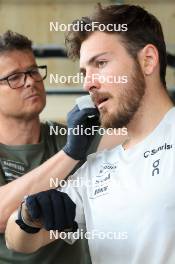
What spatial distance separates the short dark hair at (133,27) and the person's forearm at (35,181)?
23 cm

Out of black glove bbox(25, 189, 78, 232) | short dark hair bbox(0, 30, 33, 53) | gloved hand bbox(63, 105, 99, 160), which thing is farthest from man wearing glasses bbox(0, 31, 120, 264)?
black glove bbox(25, 189, 78, 232)

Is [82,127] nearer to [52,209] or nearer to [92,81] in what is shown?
[92,81]

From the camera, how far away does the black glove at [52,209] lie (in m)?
0.63

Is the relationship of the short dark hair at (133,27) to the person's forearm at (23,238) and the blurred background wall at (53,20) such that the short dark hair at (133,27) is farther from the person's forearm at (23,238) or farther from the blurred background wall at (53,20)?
the person's forearm at (23,238)

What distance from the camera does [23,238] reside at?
73 centimetres

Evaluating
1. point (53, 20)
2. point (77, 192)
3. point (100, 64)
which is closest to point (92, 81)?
point (100, 64)

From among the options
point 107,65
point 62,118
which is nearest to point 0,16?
point 62,118

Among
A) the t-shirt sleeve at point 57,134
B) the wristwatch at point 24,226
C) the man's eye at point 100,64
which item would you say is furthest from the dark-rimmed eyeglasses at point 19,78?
the wristwatch at point 24,226

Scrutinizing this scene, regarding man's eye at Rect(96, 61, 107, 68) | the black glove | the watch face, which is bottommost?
the watch face

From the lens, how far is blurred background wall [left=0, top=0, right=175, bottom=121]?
99cm

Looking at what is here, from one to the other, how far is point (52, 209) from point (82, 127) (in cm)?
23

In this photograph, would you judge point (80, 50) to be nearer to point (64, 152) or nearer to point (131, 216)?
point (64, 152)

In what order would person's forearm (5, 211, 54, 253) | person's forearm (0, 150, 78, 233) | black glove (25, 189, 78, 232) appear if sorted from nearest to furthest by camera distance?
black glove (25, 189, 78, 232)
person's forearm (5, 211, 54, 253)
person's forearm (0, 150, 78, 233)

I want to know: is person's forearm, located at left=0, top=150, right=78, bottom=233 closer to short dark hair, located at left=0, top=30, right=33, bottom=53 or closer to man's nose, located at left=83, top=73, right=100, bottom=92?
man's nose, located at left=83, top=73, right=100, bottom=92
